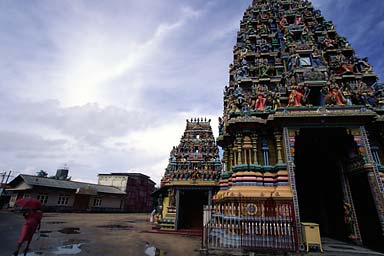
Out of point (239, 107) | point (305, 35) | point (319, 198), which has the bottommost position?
point (319, 198)

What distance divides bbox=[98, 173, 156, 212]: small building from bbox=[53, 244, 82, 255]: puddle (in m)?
40.2

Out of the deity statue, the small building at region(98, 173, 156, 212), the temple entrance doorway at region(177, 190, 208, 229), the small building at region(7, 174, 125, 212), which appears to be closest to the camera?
the deity statue

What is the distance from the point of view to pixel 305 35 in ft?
44.7

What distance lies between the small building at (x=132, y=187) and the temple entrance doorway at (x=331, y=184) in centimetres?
4279

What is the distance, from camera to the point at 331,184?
1138 centimetres

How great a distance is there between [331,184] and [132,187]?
46494mm

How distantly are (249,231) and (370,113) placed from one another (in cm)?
796

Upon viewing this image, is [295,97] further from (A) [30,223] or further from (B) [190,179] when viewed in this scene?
(A) [30,223]

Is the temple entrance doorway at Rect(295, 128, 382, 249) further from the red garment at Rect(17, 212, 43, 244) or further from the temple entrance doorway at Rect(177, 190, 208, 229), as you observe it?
the red garment at Rect(17, 212, 43, 244)

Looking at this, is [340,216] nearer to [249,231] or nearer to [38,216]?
[249,231]

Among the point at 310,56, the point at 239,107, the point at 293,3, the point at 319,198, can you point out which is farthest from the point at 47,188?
the point at 293,3

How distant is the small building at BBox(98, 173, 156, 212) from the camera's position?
47.4 m

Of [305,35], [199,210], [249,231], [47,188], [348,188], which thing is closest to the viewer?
[249,231]

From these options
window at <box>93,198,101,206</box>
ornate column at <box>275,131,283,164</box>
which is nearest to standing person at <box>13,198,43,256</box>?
ornate column at <box>275,131,283,164</box>
